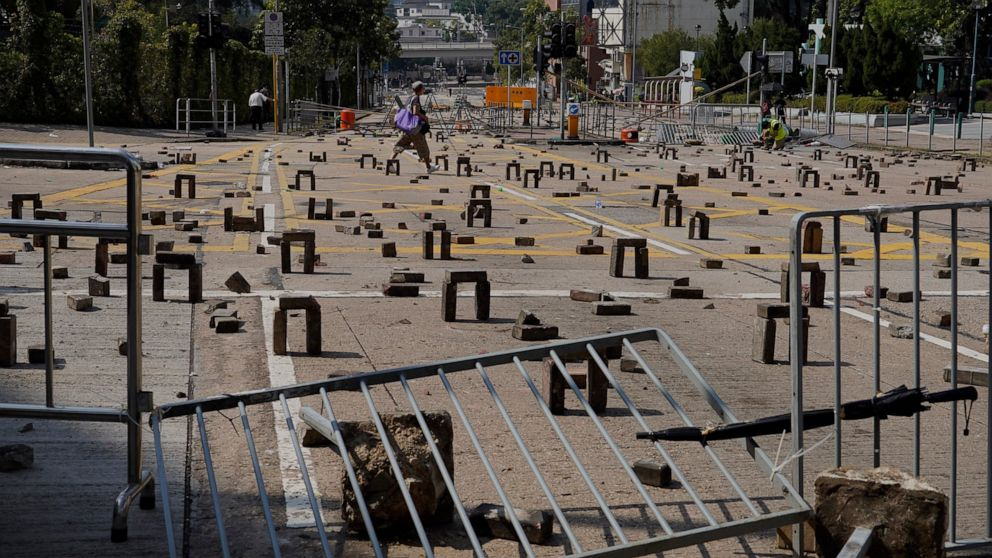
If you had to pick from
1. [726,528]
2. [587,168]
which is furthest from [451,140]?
[726,528]

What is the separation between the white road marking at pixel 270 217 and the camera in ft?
49.0

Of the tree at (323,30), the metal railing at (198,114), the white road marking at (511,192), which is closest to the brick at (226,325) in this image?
the white road marking at (511,192)

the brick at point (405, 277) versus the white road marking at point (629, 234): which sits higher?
the brick at point (405, 277)

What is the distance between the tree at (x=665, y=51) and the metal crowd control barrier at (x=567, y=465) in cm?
10993

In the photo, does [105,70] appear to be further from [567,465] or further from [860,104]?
[567,465]

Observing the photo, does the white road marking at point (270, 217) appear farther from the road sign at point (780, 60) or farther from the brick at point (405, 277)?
the road sign at point (780, 60)

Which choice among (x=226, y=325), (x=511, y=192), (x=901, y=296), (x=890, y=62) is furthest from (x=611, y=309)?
(x=890, y=62)

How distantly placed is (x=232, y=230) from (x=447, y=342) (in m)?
6.75

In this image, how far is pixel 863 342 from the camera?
8.74m

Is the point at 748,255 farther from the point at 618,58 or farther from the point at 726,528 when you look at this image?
the point at 618,58

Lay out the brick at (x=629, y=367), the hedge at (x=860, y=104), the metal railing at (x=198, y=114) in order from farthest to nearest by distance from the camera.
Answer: the hedge at (x=860, y=104), the metal railing at (x=198, y=114), the brick at (x=629, y=367)

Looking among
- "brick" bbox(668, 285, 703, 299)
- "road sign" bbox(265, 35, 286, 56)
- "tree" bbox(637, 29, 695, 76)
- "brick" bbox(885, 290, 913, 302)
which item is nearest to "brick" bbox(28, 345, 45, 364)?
"brick" bbox(668, 285, 703, 299)

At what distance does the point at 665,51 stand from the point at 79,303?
360 ft

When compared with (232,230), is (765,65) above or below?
above
